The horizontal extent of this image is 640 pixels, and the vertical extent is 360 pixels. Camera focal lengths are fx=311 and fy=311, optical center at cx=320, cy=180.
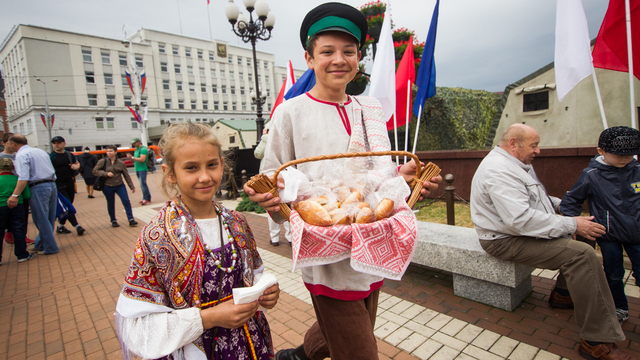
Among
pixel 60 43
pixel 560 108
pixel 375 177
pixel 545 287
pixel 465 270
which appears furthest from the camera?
pixel 60 43

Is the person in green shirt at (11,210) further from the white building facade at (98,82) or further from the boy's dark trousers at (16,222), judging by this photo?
the white building facade at (98,82)

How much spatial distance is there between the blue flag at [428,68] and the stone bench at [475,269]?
10.5 ft

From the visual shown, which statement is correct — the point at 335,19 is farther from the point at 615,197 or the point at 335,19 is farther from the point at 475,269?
the point at 615,197

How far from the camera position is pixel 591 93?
7266mm

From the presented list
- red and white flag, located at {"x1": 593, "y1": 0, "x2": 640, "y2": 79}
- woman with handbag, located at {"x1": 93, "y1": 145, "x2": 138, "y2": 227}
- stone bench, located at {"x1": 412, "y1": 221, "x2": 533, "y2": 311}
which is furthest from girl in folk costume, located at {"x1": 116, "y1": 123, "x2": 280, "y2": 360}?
woman with handbag, located at {"x1": 93, "y1": 145, "x2": 138, "y2": 227}

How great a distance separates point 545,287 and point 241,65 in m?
63.5

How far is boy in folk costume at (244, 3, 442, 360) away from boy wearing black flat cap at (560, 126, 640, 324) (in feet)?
7.29

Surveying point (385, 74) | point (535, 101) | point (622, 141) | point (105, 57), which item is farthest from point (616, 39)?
point (105, 57)

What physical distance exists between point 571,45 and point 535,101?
17.5ft

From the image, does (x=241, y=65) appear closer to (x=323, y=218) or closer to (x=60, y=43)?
(x=60, y=43)

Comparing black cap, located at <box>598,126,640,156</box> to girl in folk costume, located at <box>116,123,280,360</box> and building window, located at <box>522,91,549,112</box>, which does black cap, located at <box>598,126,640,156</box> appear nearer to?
girl in folk costume, located at <box>116,123,280,360</box>

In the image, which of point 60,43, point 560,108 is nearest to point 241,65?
point 60,43

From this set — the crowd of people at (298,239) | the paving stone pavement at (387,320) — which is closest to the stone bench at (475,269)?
the paving stone pavement at (387,320)

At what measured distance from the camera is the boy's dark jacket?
2.64m
